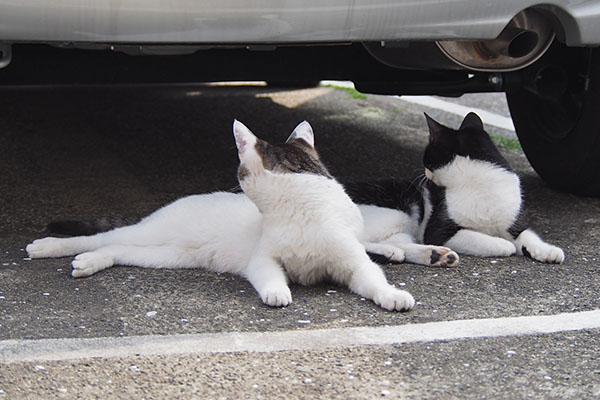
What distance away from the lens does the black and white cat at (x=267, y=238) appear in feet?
9.79

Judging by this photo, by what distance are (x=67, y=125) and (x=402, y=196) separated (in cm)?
333

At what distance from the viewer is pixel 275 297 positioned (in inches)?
111

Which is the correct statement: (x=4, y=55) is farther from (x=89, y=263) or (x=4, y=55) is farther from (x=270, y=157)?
(x=270, y=157)

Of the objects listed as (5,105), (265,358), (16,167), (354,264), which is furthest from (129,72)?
(5,105)

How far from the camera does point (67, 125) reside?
244 inches

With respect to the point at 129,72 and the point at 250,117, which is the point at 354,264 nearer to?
the point at 129,72

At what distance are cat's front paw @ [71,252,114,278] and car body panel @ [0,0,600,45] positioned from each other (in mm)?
858

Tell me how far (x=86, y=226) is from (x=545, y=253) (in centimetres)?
203

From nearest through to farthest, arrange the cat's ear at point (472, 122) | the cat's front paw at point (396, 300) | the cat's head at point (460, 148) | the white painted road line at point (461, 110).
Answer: the cat's front paw at point (396, 300) < the cat's head at point (460, 148) < the cat's ear at point (472, 122) < the white painted road line at point (461, 110)

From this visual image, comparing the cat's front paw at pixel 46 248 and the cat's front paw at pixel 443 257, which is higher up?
the cat's front paw at pixel 443 257

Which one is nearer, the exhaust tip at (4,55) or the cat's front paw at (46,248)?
the exhaust tip at (4,55)

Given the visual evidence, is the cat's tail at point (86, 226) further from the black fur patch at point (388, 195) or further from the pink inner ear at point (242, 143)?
the black fur patch at point (388, 195)

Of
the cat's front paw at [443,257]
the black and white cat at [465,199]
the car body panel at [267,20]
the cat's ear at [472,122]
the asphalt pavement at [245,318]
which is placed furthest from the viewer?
the cat's ear at [472,122]

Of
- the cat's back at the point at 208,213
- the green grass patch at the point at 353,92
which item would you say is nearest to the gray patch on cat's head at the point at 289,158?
the cat's back at the point at 208,213
